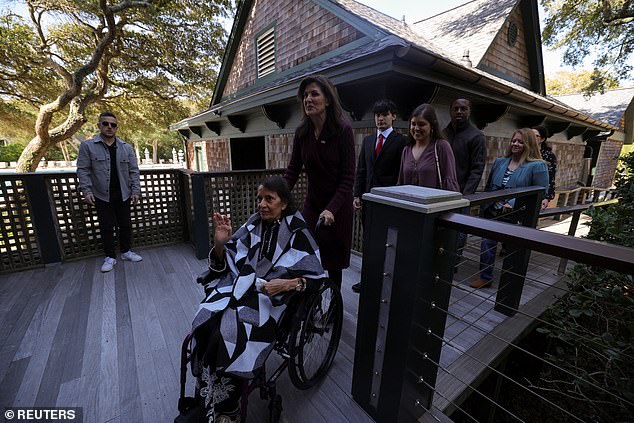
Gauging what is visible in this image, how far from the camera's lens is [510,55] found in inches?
252

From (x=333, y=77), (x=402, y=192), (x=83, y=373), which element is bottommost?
(x=83, y=373)

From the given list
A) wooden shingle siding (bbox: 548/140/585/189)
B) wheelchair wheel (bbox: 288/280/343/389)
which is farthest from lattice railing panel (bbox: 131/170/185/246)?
wooden shingle siding (bbox: 548/140/585/189)

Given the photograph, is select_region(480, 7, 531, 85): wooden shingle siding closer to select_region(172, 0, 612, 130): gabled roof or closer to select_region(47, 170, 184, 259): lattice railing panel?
select_region(172, 0, 612, 130): gabled roof

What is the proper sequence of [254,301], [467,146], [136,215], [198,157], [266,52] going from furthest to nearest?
[198,157], [266,52], [136,215], [467,146], [254,301]

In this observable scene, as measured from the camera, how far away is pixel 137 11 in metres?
8.79

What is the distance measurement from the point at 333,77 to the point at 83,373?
3160mm

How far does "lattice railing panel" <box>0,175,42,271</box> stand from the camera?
296 cm

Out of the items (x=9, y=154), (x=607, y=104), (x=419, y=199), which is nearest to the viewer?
(x=419, y=199)

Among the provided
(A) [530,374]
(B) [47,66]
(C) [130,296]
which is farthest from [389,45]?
(B) [47,66]

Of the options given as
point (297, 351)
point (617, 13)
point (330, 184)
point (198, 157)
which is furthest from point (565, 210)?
point (617, 13)

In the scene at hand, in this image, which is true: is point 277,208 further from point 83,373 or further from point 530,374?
point 530,374

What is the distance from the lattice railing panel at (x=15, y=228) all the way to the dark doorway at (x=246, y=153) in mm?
4473

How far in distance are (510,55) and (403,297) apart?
765cm

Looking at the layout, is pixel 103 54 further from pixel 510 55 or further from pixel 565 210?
pixel 565 210
